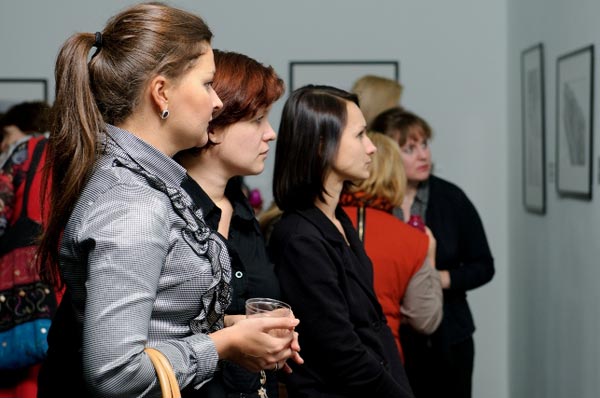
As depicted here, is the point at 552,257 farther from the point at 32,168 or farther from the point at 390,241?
the point at 32,168

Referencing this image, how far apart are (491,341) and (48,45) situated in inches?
129

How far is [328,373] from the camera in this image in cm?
248

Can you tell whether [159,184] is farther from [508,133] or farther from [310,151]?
[508,133]

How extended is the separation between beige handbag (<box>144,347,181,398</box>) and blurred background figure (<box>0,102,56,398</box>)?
127cm

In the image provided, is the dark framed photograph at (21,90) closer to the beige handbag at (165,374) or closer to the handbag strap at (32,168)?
the handbag strap at (32,168)

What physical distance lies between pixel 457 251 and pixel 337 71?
1.89 m

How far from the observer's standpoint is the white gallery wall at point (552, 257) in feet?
12.1

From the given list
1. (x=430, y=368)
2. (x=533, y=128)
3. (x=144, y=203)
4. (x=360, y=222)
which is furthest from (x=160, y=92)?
(x=533, y=128)

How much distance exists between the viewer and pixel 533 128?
4.77 metres

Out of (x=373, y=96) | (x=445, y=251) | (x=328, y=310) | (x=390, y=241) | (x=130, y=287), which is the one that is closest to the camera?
(x=130, y=287)

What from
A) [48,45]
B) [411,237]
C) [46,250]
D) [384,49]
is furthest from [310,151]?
[48,45]

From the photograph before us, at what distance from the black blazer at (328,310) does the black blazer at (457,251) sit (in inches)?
50.2

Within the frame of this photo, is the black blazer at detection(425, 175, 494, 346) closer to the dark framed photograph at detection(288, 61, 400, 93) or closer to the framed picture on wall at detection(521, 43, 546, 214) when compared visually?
the framed picture on wall at detection(521, 43, 546, 214)

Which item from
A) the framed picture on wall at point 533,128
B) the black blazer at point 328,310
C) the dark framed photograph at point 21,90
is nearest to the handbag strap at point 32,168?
the black blazer at point 328,310
